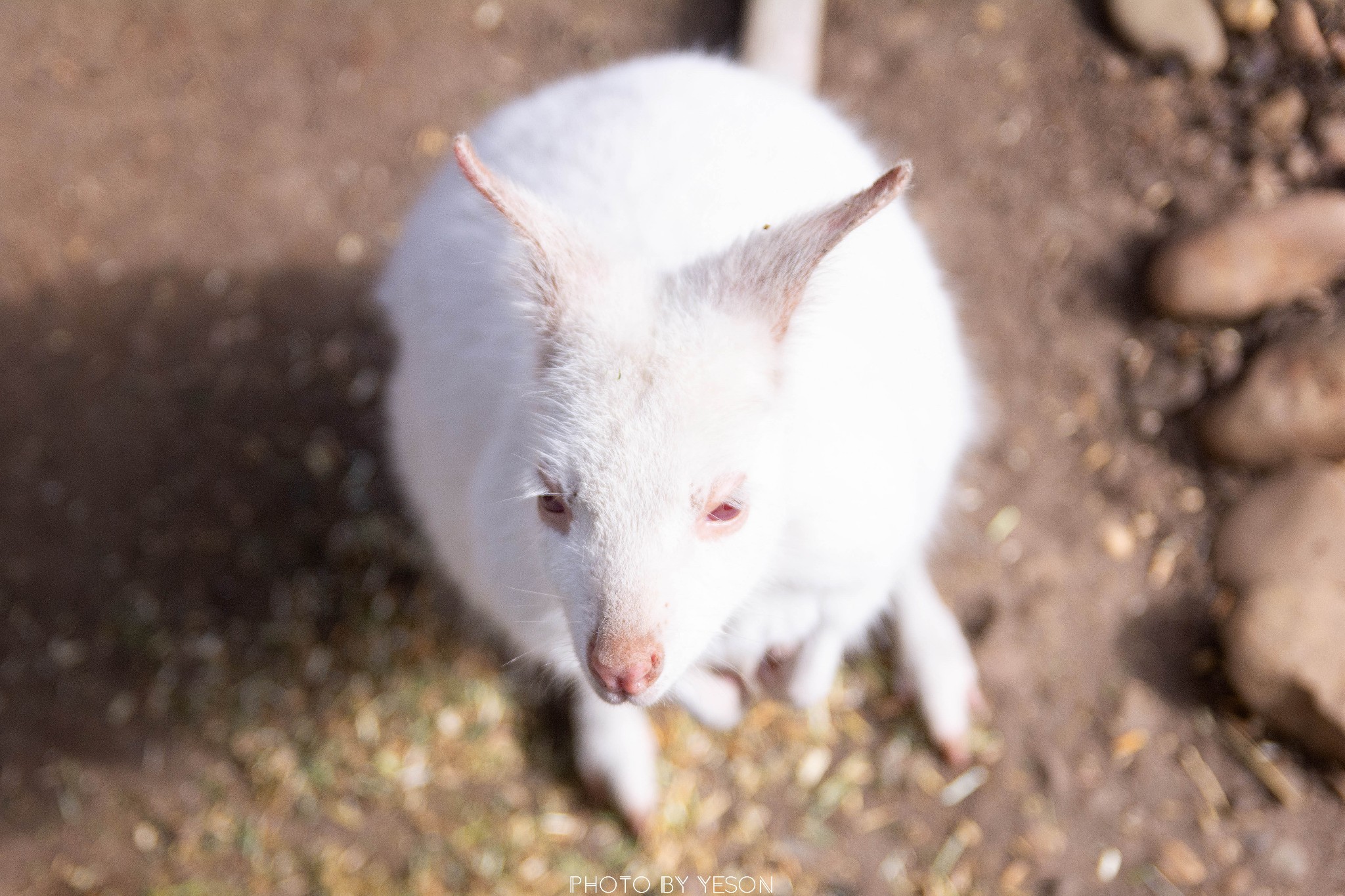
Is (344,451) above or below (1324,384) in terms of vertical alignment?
below

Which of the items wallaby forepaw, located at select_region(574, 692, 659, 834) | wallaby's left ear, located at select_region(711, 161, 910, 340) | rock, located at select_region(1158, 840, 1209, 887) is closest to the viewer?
wallaby's left ear, located at select_region(711, 161, 910, 340)

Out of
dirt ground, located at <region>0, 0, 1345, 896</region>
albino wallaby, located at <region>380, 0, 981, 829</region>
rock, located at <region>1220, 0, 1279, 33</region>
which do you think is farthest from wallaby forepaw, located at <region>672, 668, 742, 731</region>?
rock, located at <region>1220, 0, 1279, 33</region>

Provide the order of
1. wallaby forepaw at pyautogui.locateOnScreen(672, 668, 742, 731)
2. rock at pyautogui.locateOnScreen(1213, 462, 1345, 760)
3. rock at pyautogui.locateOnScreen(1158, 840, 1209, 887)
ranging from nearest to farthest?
1. wallaby forepaw at pyautogui.locateOnScreen(672, 668, 742, 731)
2. rock at pyautogui.locateOnScreen(1213, 462, 1345, 760)
3. rock at pyautogui.locateOnScreen(1158, 840, 1209, 887)

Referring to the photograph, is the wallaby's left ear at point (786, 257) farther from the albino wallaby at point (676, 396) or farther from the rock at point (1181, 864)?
the rock at point (1181, 864)

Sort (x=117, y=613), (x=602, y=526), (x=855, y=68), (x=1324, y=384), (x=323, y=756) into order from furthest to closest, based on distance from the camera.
A: (x=855, y=68) → (x=117, y=613) → (x=323, y=756) → (x=1324, y=384) → (x=602, y=526)

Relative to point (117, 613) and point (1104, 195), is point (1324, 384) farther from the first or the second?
point (117, 613)

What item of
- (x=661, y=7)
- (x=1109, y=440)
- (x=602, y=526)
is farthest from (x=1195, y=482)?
(x=661, y=7)

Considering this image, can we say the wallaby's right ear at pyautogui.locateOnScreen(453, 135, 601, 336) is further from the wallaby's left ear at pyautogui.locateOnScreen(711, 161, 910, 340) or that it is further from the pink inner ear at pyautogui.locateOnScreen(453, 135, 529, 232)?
the wallaby's left ear at pyautogui.locateOnScreen(711, 161, 910, 340)

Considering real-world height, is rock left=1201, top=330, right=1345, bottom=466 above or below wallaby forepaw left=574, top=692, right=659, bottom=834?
above
